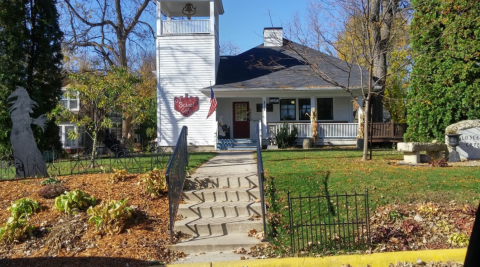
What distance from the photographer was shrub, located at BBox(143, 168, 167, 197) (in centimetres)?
796

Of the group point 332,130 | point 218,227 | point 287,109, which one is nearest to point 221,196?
point 218,227

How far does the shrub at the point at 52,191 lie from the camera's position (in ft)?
26.0

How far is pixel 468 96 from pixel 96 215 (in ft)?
44.6

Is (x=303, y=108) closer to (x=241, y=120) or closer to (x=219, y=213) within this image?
(x=241, y=120)

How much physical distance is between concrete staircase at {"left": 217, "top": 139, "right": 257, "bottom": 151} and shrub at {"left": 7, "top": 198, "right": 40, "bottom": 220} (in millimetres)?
12380

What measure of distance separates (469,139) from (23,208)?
1197cm

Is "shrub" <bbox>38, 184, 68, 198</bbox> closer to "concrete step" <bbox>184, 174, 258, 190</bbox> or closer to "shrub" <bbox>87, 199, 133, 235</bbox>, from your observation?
"shrub" <bbox>87, 199, 133, 235</bbox>

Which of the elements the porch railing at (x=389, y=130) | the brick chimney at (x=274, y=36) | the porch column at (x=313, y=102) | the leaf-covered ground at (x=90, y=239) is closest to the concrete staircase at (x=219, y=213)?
the leaf-covered ground at (x=90, y=239)

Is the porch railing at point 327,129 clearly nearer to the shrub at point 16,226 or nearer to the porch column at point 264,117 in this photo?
the porch column at point 264,117

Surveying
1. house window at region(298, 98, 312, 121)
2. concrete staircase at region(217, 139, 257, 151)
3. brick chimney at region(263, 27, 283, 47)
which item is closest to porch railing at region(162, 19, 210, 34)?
brick chimney at region(263, 27, 283, 47)

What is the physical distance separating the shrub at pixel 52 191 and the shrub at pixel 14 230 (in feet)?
4.43

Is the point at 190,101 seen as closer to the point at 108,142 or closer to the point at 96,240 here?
the point at 108,142

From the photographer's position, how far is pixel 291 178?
8.58m

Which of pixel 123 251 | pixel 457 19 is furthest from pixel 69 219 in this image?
pixel 457 19
